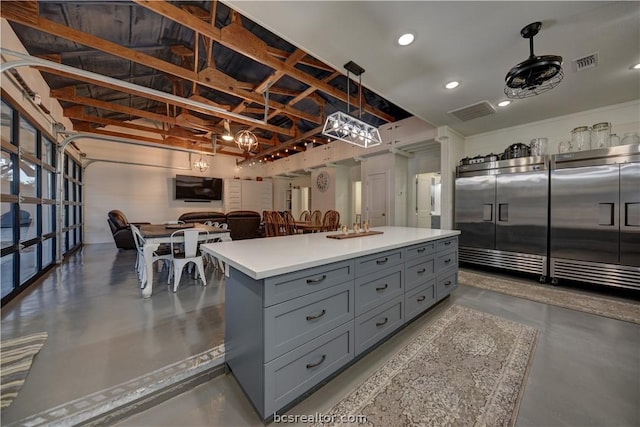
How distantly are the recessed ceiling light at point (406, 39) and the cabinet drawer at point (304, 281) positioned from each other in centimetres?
216

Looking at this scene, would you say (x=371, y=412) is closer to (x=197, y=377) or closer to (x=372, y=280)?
(x=372, y=280)

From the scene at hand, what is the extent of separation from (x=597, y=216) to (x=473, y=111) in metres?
2.24

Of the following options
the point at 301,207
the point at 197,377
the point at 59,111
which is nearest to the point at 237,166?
the point at 301,207

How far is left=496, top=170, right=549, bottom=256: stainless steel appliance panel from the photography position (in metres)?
3.68

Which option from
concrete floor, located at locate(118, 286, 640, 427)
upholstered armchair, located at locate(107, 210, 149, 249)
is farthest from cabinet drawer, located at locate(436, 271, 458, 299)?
upholstered armchair, located at locate(107, 210, 149, 249)

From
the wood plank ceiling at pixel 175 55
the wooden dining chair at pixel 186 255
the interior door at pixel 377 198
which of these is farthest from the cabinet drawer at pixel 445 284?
the interior door at pixel 377 198

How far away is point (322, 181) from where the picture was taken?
7953mm

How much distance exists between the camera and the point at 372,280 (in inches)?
69.8

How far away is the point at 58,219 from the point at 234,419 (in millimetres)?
5212

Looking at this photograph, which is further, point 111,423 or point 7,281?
point 7,281

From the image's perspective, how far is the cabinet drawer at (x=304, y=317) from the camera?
1208 millimetres

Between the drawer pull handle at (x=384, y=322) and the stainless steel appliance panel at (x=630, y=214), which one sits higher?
the stainless steel appliance panel at (x=630, y=214)

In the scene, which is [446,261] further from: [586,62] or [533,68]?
[586,62]

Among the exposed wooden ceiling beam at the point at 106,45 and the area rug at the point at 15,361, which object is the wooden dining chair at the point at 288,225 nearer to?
the exposed wooden ceiling beam at the point at 106,45
